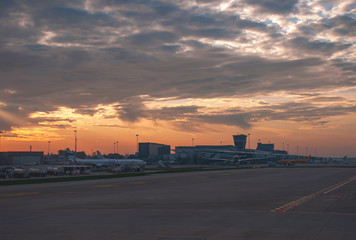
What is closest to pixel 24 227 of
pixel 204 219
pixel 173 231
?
pixel 173 231

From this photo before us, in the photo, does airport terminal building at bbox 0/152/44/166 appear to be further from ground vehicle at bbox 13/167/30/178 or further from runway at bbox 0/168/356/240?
runway at bbox 0/168/356/240

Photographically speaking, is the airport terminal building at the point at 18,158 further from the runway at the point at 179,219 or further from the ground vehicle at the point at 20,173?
the runway at the point at 179,219

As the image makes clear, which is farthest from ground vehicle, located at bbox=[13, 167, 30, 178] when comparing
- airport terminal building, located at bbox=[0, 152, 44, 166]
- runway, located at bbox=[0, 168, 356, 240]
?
airport terminal building, located at bbox=[0, 152, 44, 166]

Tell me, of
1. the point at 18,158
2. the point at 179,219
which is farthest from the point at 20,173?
the point at 18,158

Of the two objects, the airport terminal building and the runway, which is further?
the airport terminal building

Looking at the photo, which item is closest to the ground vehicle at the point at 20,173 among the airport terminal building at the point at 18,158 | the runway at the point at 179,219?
the runway at the point at 179,219

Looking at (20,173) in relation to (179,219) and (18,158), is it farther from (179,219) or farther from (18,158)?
(18,158)

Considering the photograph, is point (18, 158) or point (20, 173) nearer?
point (20, 173)

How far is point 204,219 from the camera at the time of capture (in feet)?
67.4

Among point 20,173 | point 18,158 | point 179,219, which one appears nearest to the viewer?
point 179,219

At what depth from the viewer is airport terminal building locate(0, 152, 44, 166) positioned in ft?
591

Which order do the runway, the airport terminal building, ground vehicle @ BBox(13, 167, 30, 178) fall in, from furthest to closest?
the airport terminal building, ground vehicle @ BBox(13, 167, 30, 178), the runway

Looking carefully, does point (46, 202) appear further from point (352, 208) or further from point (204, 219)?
point (352, 208)

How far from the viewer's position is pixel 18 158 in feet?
595
